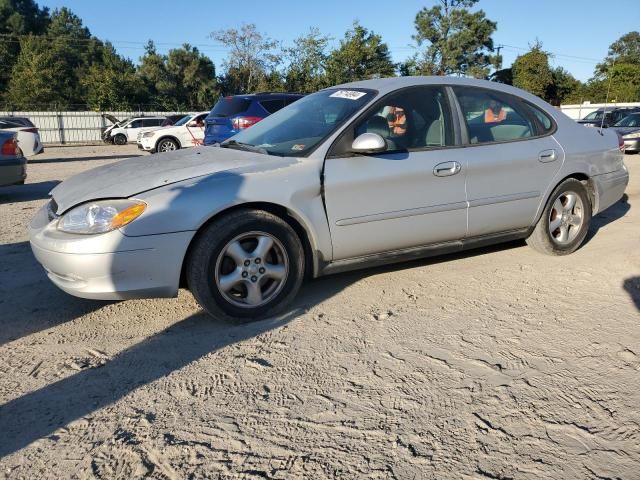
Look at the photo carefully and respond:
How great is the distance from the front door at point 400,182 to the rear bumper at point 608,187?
1.80m

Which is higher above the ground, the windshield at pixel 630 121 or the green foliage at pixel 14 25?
the green foliage at pixel 14 25

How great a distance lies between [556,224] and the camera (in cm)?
499

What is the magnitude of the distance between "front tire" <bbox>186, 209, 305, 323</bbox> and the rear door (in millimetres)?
1591

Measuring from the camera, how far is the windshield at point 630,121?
714 inches

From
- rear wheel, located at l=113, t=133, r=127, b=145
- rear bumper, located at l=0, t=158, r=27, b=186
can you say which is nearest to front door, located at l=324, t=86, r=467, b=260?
rear bumper, located at l=0, t=158, r=27, b=186

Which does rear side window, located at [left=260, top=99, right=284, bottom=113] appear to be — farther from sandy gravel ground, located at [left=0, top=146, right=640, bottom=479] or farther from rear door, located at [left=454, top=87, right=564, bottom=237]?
sandy gravel ground, located at [left=0, top=146, right=640, bottom=479]

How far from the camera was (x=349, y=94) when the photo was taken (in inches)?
170

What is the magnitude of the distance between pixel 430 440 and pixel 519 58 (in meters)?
55.4

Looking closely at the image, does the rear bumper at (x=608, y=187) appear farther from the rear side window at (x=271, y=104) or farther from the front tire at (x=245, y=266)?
the rear side window at (x=271, y=104)

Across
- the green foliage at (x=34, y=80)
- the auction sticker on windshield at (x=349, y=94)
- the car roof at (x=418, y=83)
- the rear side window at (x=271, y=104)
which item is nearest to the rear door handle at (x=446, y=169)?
the car roof at (x=418, y=83)

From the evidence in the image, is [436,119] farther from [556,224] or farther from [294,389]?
[294,389]

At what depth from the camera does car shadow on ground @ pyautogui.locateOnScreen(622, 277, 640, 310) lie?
3.97 m

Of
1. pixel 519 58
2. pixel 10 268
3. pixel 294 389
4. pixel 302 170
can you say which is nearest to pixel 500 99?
pixel 302 170

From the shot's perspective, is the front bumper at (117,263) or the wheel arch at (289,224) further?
the wheel arch at (289,224)
